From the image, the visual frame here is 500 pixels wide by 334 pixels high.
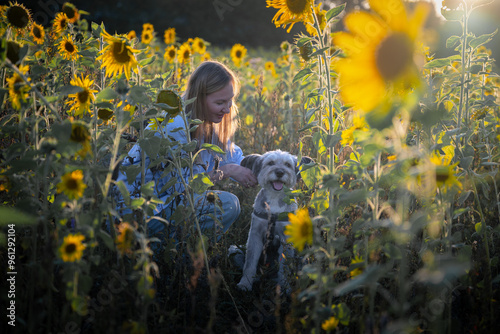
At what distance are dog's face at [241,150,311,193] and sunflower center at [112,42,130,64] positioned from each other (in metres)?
1.55

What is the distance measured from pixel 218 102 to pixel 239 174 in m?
0.68

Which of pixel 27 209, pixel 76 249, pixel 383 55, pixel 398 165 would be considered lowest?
pixel 76 249

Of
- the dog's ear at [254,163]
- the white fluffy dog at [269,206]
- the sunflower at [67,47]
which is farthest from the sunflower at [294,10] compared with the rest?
the sunflower at [67,47]

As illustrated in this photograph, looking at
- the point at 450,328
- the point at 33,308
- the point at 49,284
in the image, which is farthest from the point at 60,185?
the point at 450,328

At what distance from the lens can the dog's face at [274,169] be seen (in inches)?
127

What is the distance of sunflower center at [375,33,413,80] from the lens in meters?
1.23

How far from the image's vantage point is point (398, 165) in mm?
1493

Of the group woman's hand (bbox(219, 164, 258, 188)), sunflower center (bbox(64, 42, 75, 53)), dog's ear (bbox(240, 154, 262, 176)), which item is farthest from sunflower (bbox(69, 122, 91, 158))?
dog's ear (bbox(240, 154, 262, 176))

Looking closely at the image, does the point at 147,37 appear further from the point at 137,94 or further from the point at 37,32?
the point at 137,94

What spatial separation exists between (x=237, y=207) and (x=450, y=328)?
75.4 inches

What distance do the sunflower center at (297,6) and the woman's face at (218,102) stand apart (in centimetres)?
147

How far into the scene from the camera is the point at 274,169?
331 cm

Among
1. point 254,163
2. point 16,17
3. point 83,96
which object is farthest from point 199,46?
point 83,96

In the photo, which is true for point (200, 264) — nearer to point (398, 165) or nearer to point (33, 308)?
point (33, 308)
